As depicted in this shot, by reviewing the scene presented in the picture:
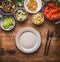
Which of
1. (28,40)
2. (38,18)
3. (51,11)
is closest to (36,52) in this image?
(28,40)

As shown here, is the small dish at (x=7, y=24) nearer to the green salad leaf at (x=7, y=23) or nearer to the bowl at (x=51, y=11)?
the green salad leaf at (x=7, y=23)

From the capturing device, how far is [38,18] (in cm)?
614

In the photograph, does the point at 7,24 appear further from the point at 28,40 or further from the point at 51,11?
the point at 51,11

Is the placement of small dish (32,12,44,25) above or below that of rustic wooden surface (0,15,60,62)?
above

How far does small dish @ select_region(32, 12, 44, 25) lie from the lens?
6113 millimetres

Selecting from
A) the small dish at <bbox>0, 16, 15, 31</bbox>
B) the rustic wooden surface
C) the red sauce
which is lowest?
the rustic wooden surface

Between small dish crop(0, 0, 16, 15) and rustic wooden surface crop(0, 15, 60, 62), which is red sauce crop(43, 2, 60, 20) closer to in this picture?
Result: rustic wooden surface crop(0, 15, 60, 62)

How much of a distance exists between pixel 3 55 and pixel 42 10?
657 mm

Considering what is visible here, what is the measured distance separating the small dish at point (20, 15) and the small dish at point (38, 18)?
89mm

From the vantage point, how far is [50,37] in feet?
Answer: 19.6

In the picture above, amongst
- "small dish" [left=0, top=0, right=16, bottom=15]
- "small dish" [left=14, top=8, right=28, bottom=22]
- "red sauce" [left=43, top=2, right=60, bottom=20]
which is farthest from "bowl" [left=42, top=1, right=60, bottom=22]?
"small dish" [left=0, top=0, right=16, bottom=15]

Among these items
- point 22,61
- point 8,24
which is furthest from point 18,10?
point 22,61

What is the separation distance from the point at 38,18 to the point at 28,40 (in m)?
0.27

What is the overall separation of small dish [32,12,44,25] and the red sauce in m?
0.05
